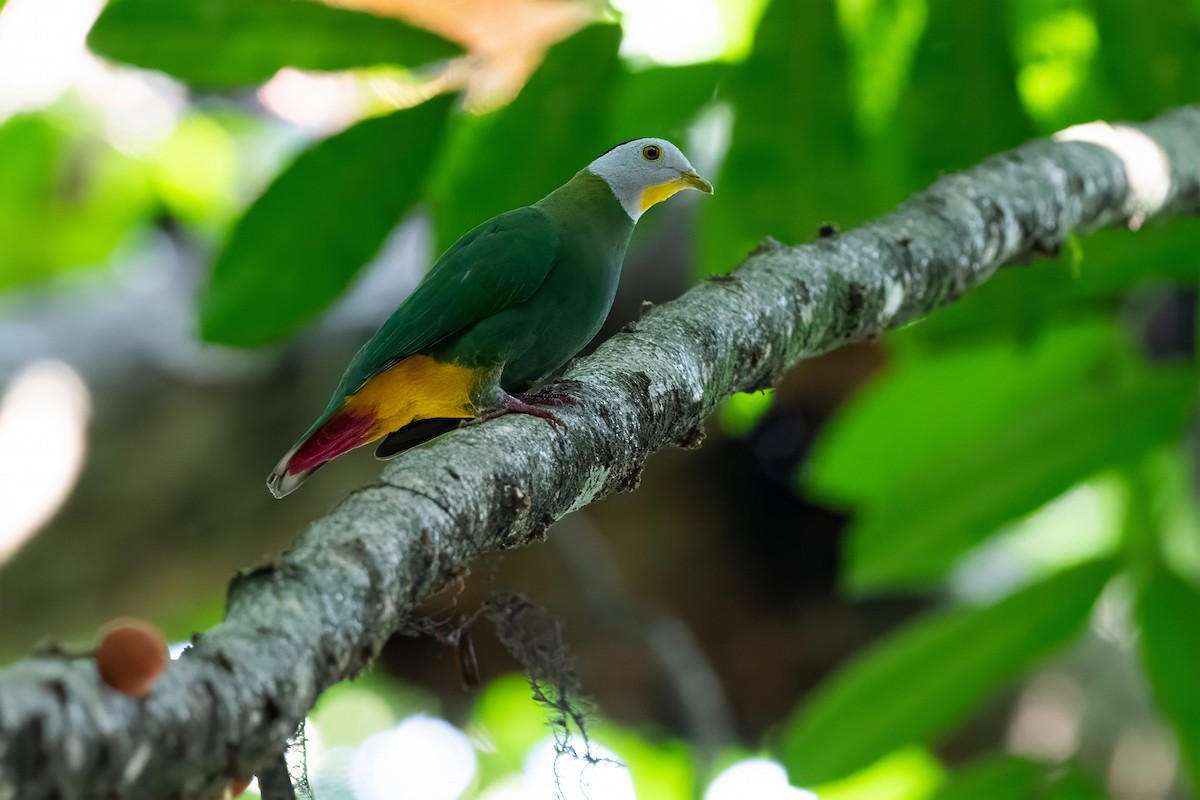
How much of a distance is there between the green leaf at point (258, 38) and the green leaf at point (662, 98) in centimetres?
43

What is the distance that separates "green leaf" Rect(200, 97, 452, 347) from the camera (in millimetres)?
2232

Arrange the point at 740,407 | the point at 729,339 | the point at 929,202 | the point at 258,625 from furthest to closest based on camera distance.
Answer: the point at 740,407 < the point at 929,202 < the point at 729,339 < the point at 258,625

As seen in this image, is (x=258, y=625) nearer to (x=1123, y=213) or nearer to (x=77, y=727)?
(x=77, y=727)

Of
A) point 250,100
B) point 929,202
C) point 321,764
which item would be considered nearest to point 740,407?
point 929,202

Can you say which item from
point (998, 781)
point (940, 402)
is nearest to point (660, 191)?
point (940, 402)

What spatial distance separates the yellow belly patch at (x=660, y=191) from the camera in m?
2.29

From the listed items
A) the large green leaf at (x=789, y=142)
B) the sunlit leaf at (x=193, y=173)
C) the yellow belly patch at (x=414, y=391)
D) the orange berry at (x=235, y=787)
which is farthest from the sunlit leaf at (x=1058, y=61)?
the sunlit leaf at (x=193, y=173)

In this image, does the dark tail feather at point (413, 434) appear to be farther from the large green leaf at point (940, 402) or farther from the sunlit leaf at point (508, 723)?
the sunlit leaf at point (508, 723)

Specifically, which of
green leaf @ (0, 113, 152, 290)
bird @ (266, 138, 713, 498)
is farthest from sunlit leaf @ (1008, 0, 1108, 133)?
green leaf @ (0, 113, 152, 290)

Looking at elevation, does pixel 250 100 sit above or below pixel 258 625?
above

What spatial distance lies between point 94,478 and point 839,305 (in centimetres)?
345

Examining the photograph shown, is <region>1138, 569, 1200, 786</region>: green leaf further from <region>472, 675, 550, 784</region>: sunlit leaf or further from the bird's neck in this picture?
<region>472, 675, 550, 784</region>: sunlit leaf

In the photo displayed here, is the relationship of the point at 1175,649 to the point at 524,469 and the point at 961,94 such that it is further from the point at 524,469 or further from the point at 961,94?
the point at 524,469

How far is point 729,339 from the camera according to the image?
1645 mm
